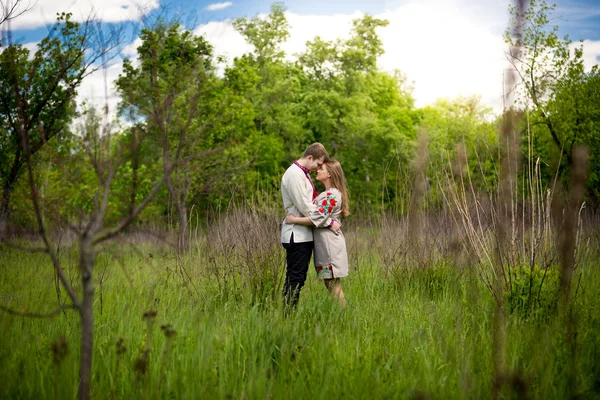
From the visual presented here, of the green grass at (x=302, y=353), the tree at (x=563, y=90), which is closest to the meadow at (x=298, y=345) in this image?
Answer: the green grass at (x=302, y=353)

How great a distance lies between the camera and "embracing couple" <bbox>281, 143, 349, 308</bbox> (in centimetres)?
Answer: 445

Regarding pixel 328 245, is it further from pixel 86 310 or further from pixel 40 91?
pixel 40 91

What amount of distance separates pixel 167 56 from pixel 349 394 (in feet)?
33.2

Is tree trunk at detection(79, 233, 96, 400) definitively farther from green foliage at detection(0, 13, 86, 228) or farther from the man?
green foliage at detection(0, 13, 86, 228)

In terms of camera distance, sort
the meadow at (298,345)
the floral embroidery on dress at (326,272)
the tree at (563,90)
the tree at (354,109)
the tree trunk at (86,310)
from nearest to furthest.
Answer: the tree trunk at (86,310) < the meadow at (298,345) < the floral embroidery on dress at (326,272) < the tree at (563,90) < the tree at (354,109)

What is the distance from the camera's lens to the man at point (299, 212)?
443cm

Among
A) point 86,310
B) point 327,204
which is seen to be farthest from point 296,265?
point 86,310

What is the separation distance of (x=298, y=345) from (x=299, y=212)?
71.0 inches

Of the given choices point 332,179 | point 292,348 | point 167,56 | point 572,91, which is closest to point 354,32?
point 572,91

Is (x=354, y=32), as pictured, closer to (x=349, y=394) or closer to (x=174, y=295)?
(x=174, y=295)

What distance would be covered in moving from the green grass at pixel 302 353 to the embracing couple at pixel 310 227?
0.29 meters

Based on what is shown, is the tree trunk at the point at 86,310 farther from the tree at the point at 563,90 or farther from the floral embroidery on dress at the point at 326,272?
the tree at the point at 563,90

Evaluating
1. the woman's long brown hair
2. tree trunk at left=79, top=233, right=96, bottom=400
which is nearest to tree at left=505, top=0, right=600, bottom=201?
the woman's long brown hair

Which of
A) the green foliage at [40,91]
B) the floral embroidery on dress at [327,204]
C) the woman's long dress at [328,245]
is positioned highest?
the green foliage at [40,91]
